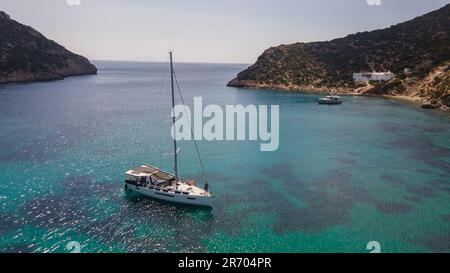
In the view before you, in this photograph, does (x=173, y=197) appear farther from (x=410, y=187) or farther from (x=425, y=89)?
(x=425, y=89)

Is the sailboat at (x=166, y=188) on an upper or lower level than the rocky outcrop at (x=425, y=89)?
lower

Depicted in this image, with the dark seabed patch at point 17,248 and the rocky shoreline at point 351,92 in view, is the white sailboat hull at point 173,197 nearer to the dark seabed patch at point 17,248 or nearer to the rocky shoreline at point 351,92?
the dark seabed patch at point 17,248

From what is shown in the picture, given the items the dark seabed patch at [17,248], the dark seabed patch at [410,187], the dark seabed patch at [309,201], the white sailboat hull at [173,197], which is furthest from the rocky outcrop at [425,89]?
the dark seabed patch at [17,248]

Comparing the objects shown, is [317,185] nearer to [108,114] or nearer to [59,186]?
[59,186]

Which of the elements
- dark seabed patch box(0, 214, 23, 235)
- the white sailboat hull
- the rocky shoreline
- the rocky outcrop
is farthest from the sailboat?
the rocky outcrop

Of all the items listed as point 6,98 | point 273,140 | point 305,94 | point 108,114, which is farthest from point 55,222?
point 305,94

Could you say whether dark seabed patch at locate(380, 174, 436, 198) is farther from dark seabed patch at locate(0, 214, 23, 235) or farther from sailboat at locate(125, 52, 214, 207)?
dark seabed patch at locate(0, 214, 23, 235)
